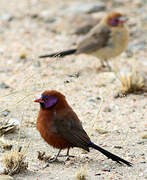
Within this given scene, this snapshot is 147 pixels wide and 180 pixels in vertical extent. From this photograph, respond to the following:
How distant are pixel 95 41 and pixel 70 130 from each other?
4210 mm

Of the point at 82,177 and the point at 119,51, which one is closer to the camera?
the point at 82,177

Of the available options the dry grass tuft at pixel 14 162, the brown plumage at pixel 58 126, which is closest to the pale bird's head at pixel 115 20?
the brown plumage at pixel 58 126

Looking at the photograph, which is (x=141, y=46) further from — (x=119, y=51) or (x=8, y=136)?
(x=8, y=136)

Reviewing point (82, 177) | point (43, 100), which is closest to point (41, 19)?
point (43, 100)

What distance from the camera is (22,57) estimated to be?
915 centimetres

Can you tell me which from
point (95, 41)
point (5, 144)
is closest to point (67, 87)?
point (95, 41)

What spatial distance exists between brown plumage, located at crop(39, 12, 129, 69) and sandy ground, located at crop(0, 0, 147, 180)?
0.89ft

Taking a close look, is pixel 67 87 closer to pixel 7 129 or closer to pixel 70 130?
pixel 7 129

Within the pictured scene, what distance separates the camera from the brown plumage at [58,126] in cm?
506

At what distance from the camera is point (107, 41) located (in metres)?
9.09

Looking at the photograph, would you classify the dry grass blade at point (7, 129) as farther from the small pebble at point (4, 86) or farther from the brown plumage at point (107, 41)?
the brown plumage at point (107, 41)

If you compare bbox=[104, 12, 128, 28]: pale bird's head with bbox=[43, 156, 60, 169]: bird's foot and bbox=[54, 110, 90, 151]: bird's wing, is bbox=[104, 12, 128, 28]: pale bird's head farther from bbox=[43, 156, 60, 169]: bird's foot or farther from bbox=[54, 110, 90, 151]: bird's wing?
bbox=[43, 156, 60, 169]: bird's foot

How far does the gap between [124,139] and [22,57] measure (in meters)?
3.76

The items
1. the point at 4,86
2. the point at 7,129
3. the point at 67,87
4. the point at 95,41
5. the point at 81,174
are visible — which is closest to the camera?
the point at 81,174
